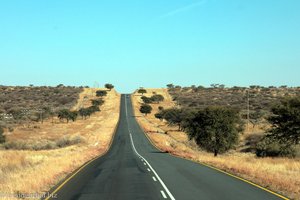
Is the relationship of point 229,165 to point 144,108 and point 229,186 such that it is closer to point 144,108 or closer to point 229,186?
point 229,186

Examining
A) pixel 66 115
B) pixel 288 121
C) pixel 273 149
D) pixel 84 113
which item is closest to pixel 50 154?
pixel 288 121

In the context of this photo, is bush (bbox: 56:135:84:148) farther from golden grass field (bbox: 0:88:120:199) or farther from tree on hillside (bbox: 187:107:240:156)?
tree on hillside (bbox: 187:107:240:156)

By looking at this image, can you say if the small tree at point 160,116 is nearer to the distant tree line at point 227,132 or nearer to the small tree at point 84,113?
the small tree at point 84,113

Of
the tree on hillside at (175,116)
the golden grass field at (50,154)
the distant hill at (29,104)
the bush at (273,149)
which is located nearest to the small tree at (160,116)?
the tree on hillside at (175,116)

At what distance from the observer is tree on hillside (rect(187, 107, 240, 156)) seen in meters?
54.6

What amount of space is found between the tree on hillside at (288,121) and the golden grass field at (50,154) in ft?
66.9

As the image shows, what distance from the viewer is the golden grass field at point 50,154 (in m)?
18.2

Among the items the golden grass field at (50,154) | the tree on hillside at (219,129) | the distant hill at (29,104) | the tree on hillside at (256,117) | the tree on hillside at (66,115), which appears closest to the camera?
the golden grass field at (50,154)

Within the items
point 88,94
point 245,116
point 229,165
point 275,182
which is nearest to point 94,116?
point 245,116

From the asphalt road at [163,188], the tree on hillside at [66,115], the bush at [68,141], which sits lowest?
the bush at [68,141]

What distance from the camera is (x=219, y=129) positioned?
5512 cm

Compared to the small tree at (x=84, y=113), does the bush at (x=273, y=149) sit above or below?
below

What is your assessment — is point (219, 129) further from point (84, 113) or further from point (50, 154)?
point (84, 113)

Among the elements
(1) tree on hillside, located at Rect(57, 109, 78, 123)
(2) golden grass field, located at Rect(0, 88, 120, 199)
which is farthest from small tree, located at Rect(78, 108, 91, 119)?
(1) tree on hillside, located at Rect(57, 109, 78, 123)
